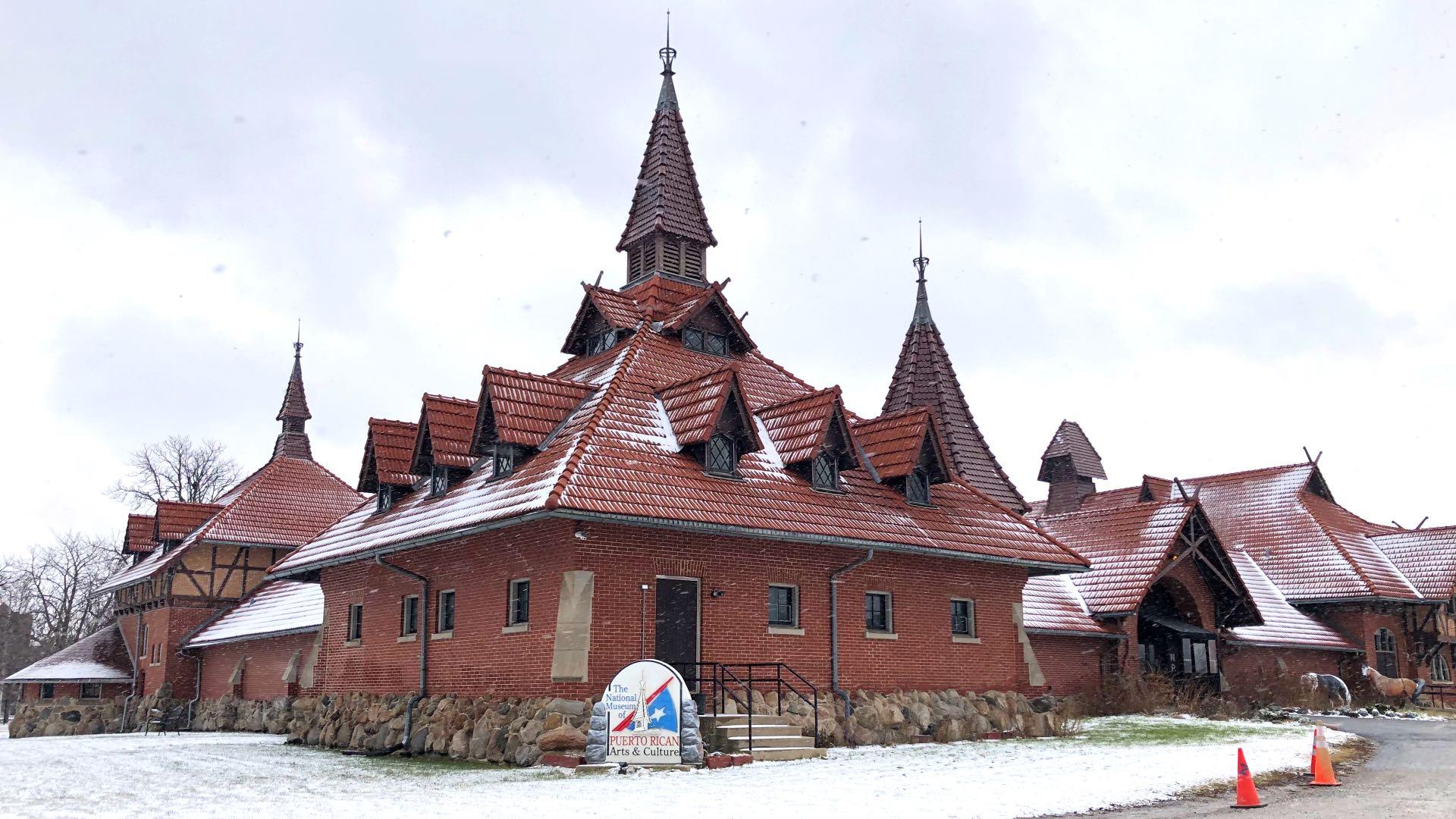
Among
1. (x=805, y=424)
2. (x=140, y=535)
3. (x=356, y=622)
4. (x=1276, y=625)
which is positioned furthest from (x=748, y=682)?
(x=140, y=535)

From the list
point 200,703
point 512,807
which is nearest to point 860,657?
point 512,807

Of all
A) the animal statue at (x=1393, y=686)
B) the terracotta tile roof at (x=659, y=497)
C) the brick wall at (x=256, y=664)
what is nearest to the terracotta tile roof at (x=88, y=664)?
the brick wall at (x=256, y=664)

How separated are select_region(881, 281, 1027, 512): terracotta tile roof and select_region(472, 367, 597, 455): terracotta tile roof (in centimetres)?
1930

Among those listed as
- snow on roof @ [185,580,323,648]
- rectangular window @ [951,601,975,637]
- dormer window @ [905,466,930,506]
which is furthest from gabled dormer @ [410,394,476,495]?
snow on roof @ [185,580,323,648]

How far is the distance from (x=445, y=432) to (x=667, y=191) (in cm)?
981

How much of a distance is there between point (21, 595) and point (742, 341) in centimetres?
6156

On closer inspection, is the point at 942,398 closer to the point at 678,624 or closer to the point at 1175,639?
the point at 1175,639

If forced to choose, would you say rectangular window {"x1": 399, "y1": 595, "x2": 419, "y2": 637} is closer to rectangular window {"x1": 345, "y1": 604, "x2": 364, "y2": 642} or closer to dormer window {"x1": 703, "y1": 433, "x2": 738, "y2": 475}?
rectangular window {"x1": 345, "y1": 604, "x2": 364, "y2": 642}

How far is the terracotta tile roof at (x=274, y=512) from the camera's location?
140 feet

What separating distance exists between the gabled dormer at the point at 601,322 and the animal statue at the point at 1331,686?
20981 mm

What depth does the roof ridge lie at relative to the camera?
1786 cm

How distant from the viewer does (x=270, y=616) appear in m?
36.6

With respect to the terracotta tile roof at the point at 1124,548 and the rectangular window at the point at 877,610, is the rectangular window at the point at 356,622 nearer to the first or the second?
the rectangular window at the point at 877,610

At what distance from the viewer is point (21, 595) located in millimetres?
72250
